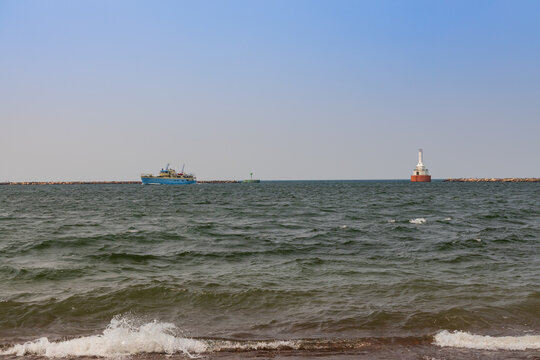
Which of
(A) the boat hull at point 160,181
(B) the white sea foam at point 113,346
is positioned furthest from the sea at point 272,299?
(A) the boat hull at point 160,181

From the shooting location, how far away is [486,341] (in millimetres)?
7441

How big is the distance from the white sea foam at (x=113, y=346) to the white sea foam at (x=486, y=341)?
14.5 feet

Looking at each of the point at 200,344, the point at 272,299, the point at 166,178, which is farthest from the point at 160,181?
the point at 200,344

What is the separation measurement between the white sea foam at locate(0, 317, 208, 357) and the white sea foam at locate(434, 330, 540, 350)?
4416mm

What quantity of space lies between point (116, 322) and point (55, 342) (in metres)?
1.52

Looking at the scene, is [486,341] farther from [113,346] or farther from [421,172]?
[421,172]

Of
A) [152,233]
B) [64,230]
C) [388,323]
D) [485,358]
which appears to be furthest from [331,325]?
[64,230]

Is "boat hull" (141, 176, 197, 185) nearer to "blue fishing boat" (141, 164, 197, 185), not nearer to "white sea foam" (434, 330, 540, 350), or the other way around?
"blue fishing boat" (141, 164, 197, 185)

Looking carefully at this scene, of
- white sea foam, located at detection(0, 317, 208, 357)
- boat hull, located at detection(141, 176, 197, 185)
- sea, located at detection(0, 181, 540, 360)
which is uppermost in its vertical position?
boat hull, located at detection(141, 176, 197, 185)

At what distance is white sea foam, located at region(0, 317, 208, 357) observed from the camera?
7.14 metres

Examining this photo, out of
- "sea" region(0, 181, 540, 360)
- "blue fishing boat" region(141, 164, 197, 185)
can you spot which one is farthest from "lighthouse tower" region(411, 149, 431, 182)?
"sea" region(0, 181, 540, 360)

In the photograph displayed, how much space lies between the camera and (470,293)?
35.4 feet

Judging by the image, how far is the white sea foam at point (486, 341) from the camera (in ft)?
23.5

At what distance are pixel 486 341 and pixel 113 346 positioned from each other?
6683 mm
